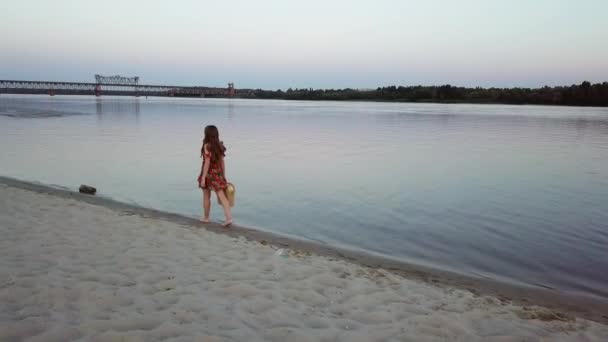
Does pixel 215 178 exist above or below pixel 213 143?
below

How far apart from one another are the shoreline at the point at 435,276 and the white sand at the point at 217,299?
474mm

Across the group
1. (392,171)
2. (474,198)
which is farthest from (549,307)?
(392,171)

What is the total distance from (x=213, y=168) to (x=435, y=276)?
15.6 ft

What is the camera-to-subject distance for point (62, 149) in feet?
73.4

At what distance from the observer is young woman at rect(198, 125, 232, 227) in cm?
882

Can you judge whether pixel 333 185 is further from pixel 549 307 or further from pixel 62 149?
pixel 62 149

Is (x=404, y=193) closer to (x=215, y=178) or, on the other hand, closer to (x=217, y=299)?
(x=215, y=178)

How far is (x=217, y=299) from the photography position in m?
5.23

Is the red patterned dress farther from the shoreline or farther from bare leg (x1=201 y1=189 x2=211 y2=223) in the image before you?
the shoreline

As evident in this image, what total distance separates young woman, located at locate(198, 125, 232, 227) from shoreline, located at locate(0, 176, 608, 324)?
0.56 m

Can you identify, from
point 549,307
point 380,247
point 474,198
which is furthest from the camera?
point 474,198

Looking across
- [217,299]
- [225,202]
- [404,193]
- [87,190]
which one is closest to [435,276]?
[217,299]

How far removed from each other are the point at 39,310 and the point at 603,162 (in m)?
24.0

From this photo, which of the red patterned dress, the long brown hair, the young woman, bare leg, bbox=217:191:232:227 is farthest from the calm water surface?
the long brown hair
